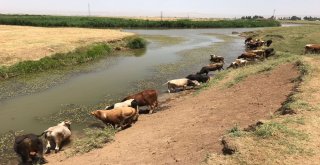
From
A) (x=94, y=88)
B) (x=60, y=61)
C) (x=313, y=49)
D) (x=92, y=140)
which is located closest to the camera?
(x=92, y=140)

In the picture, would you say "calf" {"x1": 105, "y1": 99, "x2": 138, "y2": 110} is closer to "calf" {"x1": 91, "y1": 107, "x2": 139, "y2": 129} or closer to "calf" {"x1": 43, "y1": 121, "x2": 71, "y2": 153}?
"calf" {"x1": 91, "y1": 107, "x2": 139, "y2": 129}

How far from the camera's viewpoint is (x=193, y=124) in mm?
11367

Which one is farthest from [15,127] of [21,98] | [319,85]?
[319,85]

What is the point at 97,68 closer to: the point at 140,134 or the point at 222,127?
the point at 140,134

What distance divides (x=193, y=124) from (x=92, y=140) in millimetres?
3419

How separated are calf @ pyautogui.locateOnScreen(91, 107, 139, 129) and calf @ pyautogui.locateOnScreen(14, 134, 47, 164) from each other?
9.79ft

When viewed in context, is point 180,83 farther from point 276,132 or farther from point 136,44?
point 136,44

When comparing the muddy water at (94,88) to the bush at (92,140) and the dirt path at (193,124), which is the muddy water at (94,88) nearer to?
the bush at (92,140)

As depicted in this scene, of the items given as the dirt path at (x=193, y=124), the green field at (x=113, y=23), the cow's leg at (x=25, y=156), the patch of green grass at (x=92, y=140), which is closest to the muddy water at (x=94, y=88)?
the patch of green grass at (x=92, y=140)

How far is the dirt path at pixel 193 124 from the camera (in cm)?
888

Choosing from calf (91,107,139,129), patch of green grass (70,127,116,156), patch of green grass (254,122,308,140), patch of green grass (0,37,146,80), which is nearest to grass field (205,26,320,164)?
patch of green grass (254,122,308,140)

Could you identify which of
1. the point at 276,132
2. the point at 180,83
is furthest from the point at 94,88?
the point at 276,132

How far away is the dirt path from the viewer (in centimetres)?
888

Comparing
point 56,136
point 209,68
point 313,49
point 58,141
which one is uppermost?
point 313,49
